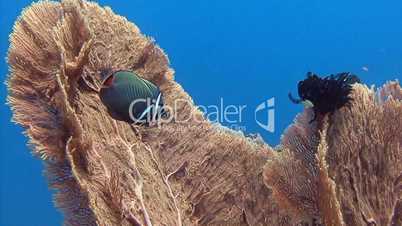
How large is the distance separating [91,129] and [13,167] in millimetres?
18697

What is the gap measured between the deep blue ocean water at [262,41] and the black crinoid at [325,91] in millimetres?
19096

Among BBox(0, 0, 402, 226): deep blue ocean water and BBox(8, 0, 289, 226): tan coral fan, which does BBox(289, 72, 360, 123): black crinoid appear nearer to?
BBox(8, 0, 289, 226): tan coral fan

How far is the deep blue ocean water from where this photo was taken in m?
23.1

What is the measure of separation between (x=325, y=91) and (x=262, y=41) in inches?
855

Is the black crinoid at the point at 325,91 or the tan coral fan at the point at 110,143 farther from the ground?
the black crinoid at the point at 325,91

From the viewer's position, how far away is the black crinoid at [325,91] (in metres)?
2.95

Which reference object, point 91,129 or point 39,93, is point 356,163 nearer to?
point 91,129

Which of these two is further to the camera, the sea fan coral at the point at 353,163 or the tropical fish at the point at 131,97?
the sea fan coral at the point at 353,163

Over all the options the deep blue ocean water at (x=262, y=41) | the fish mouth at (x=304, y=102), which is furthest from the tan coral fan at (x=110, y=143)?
A: the deep blue ocean water at (x=262, y=41)

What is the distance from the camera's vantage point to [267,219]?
3.71m

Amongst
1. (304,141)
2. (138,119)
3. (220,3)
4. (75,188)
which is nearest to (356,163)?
(304,141)

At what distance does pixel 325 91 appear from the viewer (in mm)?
3008

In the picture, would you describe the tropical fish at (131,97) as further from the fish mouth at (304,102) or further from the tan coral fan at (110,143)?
the fish mouth at (304,102)

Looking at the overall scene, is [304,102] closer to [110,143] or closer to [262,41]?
[110,143]
